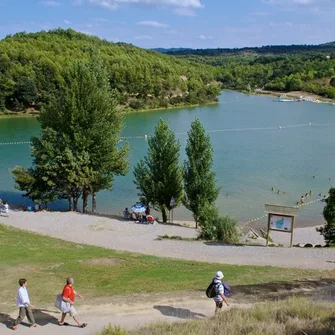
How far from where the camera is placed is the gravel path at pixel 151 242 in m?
20.7

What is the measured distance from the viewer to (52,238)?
23.8 m

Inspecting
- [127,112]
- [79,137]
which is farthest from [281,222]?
[127,112]

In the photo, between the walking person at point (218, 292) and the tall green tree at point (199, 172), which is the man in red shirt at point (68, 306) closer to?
the walking person at point (218, 292)

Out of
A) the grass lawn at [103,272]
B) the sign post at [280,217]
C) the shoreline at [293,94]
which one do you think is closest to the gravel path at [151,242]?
the grass lawn at [103,272]

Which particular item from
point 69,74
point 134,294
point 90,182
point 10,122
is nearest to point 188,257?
point 134,294

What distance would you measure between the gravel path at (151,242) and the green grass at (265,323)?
8.38 metres

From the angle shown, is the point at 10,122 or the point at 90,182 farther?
the point at 10,122

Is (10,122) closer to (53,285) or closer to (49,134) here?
(49,134)

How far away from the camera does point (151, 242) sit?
2358 centimetres

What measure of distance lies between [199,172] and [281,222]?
27.6 ft

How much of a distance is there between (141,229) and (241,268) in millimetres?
8988

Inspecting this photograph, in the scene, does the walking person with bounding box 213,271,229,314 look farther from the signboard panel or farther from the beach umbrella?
the beach umbrella

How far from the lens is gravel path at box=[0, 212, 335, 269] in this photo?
20656 millimetres

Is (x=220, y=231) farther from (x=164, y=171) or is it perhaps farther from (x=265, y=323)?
(x=265, y=323)
